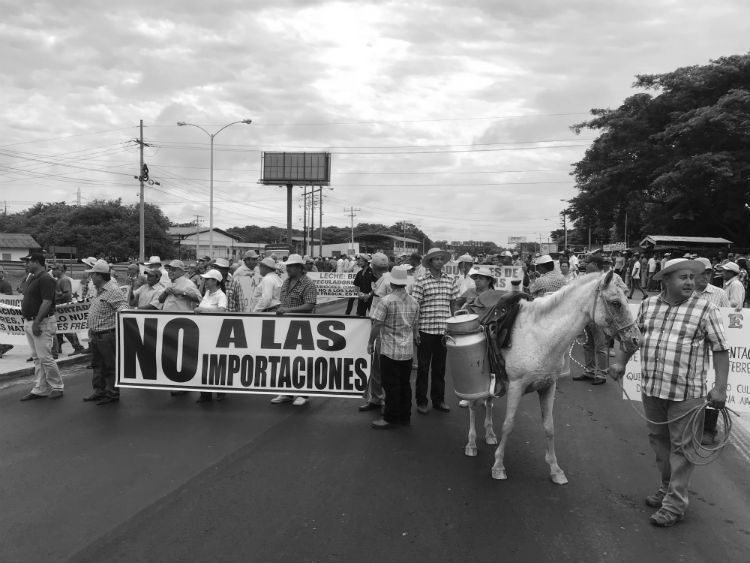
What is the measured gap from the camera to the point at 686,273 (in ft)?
12.7

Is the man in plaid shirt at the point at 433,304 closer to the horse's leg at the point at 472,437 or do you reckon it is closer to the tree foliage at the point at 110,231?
the horse's leg at the point at 472,437

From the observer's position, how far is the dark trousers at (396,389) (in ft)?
20.3

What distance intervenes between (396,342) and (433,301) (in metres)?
0.75

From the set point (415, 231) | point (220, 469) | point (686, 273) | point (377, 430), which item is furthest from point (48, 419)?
point (415, 231)

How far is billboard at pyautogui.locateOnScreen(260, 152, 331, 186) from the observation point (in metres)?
59.6

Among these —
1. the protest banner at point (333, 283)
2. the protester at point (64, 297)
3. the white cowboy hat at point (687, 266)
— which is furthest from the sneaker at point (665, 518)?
the protest banner at point (333, 283)

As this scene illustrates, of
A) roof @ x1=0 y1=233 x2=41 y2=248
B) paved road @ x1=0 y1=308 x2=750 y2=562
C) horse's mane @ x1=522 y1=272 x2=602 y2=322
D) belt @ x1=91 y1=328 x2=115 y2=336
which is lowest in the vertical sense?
paved road @ x1=0 y1=308 x2=750 y2=562

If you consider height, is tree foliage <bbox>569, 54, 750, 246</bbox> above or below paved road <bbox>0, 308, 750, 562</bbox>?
above

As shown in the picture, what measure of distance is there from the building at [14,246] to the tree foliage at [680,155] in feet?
197

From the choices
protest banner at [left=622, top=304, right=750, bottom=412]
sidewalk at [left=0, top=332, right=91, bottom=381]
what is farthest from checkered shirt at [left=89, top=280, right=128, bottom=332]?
protest banner at [left=622, top=304, right=750, bottom=412]

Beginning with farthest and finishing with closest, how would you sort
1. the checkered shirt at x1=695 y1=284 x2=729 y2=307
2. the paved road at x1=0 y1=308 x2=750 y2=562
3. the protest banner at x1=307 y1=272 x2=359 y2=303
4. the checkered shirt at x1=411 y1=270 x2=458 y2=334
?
the protest banner at x1=307 y1=272 x2=359 y2=303, the checkered shirt at x1=411 y1=270 x2=458 y2=334, the checkered shirt at x1=695 y1=284 x2=729 y2=307, the paved road at x1=0 y1=308 x2=750 y2=562

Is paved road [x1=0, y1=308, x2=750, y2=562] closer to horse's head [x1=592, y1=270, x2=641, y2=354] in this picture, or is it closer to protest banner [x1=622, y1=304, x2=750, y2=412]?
protest banner [x1=622, y1=304, x2=750, y2=412]

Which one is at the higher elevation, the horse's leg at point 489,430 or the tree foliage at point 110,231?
the tree foliage at point 110,231

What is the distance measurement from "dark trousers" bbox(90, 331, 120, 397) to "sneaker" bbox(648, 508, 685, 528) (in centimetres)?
621
